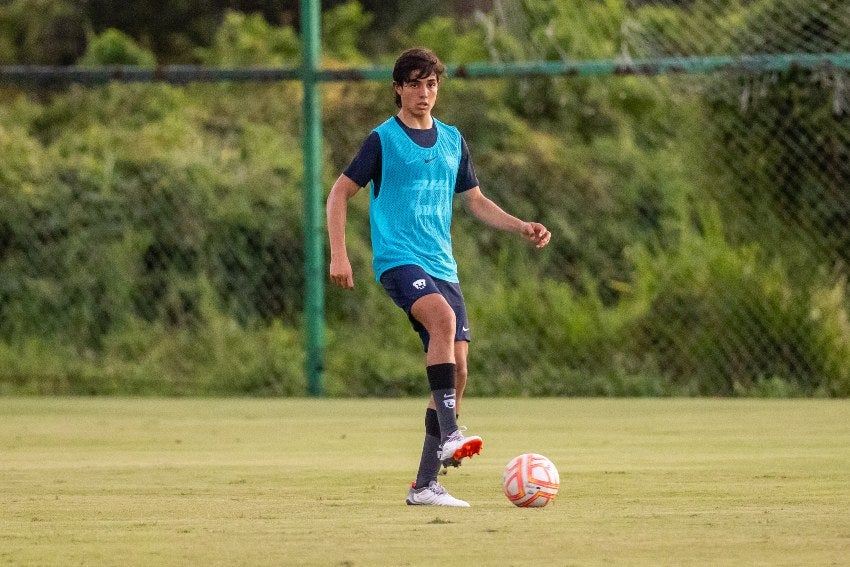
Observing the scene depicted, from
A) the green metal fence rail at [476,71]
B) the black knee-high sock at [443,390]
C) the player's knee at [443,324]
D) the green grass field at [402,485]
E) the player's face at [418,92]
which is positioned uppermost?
the green metal fence rail at [476,71]

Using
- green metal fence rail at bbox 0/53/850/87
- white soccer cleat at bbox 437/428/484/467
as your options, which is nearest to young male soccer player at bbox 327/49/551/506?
white soccer cleat at bbox 437/428/484/467

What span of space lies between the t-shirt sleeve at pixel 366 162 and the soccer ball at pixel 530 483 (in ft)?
4.25

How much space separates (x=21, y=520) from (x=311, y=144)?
285 inches

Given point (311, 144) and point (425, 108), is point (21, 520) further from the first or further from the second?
point (311, 144)

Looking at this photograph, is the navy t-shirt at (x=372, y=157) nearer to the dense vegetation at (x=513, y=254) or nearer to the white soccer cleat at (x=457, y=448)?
the white soccer cleat at (x=457, y=448)

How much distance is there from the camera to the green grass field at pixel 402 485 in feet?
16.9

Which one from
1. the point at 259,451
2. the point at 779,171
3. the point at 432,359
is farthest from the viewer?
the point at 779,171

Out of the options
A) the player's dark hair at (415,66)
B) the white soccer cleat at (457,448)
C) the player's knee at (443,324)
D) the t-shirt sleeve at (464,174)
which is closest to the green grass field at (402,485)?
the white soccer cleat at (457,448)

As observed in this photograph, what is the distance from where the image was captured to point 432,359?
6.59 m

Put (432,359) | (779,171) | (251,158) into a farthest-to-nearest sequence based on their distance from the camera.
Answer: (251,158)
(779,171)
(432,359)

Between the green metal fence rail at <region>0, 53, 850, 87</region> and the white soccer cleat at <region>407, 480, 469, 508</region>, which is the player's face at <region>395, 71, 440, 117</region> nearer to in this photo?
the white soccer cleat at <region>407, 480, 469, 508</region>

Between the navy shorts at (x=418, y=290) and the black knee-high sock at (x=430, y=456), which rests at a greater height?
the navy shorts at (x=418, y=290)

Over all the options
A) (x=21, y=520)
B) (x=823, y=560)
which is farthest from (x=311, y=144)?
(x=823, y=560)

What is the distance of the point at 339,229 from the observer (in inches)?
267
